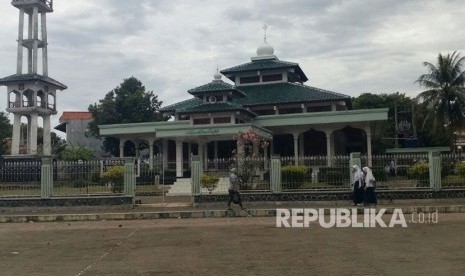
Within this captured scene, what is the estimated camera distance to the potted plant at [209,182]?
61.1ft

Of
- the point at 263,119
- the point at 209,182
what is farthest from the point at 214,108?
the point at 209,182

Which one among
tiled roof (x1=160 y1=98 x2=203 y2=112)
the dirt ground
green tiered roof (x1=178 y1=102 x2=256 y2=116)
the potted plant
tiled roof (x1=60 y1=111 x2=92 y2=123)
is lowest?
the dirt ground

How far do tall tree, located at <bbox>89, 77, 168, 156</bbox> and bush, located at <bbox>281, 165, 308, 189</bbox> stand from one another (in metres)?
30.3

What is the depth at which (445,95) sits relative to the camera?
34.9 m

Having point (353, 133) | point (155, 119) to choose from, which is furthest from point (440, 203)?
point (155, 119)

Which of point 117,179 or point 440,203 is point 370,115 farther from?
point 117,179

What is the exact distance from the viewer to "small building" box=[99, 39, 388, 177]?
31297 mm

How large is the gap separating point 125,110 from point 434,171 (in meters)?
35.0

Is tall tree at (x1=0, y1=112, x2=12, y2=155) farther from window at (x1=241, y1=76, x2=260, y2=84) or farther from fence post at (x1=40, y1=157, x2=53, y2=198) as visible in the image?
fence post at (x1=40, y1=157, x2=53, y2=198)

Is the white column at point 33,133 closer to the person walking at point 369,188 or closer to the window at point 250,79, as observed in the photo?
the window at point 250,79

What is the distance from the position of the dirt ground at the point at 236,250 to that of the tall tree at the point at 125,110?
3498 centimetres

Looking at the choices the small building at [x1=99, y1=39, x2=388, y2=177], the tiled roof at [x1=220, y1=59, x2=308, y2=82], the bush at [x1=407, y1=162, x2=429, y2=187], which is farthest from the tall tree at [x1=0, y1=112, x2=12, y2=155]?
the bush at [x1=407, y1=162, x2=429, y2=187]

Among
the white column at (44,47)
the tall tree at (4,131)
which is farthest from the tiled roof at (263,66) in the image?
the tall tree at (4,131)

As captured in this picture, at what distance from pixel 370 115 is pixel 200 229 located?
20.9 m
